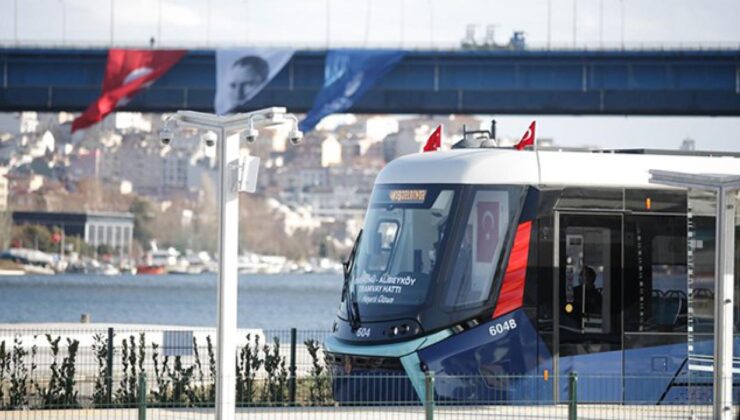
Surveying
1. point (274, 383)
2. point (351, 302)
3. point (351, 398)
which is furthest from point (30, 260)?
point (351, 398)

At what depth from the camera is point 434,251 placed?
23.4m

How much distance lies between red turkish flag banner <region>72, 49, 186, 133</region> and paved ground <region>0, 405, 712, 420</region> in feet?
179

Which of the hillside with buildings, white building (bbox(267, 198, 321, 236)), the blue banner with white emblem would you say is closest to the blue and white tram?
the blue banner with white emblem

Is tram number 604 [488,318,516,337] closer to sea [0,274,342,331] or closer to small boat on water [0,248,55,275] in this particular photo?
sea [0,274,342,331]

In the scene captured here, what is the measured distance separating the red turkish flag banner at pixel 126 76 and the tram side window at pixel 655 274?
54.0 meters

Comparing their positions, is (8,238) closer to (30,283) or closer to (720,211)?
(30,283)

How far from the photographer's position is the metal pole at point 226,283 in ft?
67.4

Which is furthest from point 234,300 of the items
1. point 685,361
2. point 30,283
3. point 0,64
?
point 30,283

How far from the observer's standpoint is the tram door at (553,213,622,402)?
2380 cm

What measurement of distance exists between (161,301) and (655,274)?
81.5m

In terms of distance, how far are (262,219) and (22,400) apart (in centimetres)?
16288

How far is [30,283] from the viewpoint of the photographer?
408 feet

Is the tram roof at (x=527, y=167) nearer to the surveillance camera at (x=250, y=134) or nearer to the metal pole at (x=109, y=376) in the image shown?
the surveillance camera at (x=250, y=134)

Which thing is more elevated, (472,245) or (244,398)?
(472,245)
